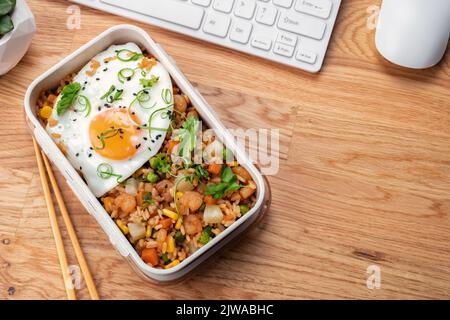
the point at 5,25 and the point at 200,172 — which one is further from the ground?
the point at 5,25

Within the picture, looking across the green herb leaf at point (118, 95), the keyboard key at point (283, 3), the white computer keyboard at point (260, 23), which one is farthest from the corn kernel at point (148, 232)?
the keyboard key at point (283, 3)

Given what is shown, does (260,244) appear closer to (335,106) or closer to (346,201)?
(346,201)

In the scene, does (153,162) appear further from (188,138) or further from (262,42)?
(262,42)

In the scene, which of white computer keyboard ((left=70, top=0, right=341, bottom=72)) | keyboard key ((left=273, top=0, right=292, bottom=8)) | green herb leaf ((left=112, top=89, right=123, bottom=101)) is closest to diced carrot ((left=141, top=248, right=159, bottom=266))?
green herb leaf ((left=112, top=89, right=123, bottom=101))

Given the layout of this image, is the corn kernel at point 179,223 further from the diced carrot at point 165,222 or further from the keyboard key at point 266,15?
the keyboard key at point 266,15

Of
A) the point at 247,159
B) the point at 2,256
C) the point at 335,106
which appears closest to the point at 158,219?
the point at 247,159

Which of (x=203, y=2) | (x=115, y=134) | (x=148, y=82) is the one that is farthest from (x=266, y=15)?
(x=115, y=134)
